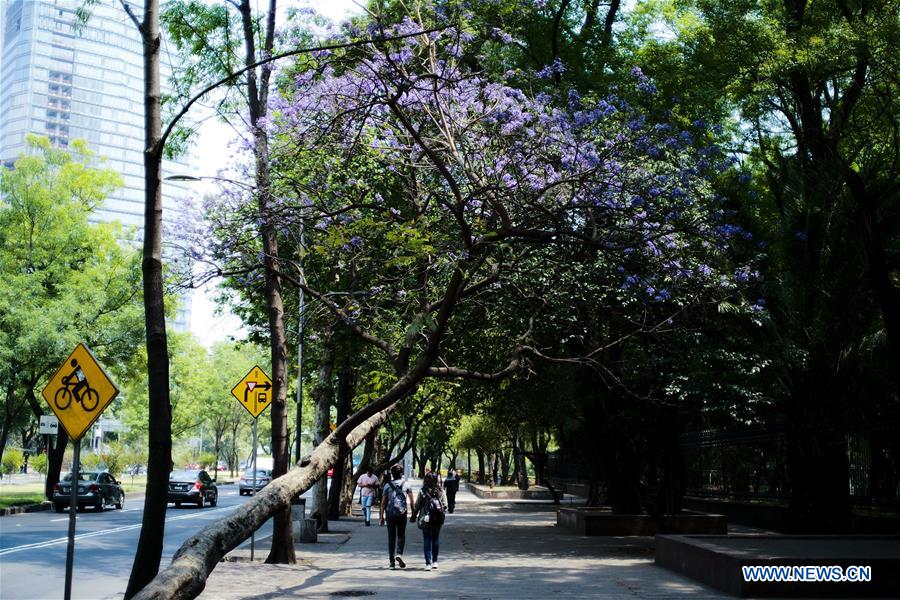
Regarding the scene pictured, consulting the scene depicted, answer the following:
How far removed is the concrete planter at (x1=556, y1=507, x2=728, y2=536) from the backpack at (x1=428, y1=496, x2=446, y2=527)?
759 cm

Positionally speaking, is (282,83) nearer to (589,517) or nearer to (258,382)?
(258,382)

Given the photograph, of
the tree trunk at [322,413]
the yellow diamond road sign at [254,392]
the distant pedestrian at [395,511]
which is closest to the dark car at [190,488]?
the tree trunk at [322,413]

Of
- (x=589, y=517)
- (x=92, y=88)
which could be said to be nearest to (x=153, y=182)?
(x=589, y=517)

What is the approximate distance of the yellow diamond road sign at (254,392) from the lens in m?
17.2

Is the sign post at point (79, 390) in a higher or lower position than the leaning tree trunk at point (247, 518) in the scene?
higher

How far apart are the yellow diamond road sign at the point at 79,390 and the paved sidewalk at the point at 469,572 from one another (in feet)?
10.2

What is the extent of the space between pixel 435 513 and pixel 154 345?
802 cm

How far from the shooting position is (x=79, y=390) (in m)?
10.3

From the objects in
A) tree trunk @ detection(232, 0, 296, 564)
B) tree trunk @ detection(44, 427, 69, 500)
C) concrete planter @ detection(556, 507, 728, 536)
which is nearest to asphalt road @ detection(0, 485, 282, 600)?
tree trunk @ detection(232, 0, 296, 564)

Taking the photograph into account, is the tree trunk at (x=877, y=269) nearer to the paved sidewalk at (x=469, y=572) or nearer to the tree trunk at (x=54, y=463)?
the paved sidewalk at (x=469, y=572)

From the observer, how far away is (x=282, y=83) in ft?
51.3

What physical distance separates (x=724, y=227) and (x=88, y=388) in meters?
9.82

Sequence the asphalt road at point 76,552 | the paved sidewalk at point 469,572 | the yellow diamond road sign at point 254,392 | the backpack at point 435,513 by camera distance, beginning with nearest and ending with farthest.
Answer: the paved sidewalk at point 469,572
the asphalt road at point 76,552
the backpack at point 435,513
the yellow diamond road sign at point 254,392

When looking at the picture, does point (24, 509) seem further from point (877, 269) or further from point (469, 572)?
point (877, 269)
